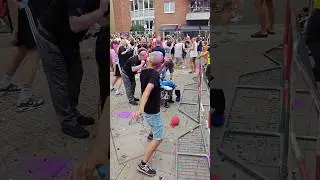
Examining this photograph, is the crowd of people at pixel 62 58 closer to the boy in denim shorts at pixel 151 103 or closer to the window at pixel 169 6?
the window at pixel 169 6

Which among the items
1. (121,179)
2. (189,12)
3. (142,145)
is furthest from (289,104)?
(142,145)

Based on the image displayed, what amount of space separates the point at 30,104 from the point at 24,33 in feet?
0.85

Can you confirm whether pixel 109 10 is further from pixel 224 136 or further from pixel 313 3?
pixel 224 136

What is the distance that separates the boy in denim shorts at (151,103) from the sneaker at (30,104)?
2.99 feet

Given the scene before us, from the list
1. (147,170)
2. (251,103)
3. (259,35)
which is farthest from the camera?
(147,170)

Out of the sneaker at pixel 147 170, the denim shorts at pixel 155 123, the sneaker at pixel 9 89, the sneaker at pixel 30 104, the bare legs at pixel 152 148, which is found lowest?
the sneaker at pixel 147 170

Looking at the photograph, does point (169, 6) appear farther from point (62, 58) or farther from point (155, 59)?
point (155, 59)

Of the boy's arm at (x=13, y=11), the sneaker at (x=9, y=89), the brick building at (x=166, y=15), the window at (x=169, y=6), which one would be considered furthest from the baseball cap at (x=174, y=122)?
the boy's arm at (x=13, y=11)

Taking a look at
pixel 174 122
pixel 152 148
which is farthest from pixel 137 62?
pixel 152 148

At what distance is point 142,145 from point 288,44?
153 centimetres

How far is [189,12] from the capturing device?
4.62ft

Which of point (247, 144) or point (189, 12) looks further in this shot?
point (247, 144)

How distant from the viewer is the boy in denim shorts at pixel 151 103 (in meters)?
2.14

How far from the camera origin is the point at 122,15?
1.26m
